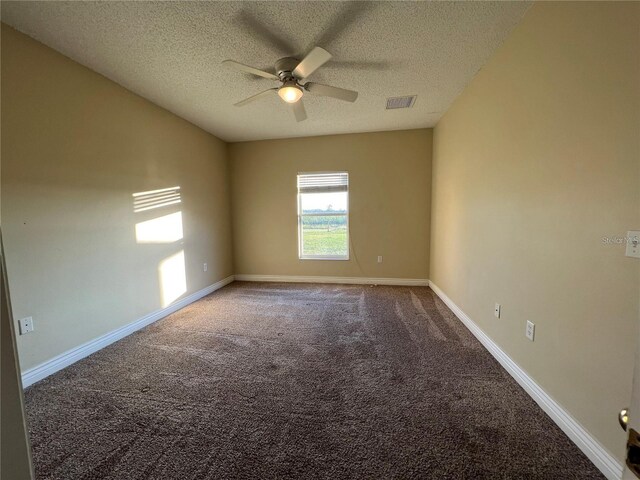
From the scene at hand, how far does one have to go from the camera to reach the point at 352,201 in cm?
424

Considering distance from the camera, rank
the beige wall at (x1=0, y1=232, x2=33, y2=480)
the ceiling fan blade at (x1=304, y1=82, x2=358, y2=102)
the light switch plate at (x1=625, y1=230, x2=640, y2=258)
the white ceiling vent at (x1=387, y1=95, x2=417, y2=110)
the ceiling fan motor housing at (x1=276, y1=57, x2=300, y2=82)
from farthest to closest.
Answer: the white ceiling vent at (x1=387, y1=95, x2=417, y2=110) → the ceiling fan blade at (x1=304, y1=82, x2=358, y2=102) → the ceiling fan motor housing at (x1=276, y1=57, x2=300, y2=82) → the light switch plate at (x1=625, y1=230, x2=640, y2=258) → the beige wall at (x1=0, y1=232, x2=33, y2=480)

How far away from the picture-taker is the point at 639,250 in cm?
101

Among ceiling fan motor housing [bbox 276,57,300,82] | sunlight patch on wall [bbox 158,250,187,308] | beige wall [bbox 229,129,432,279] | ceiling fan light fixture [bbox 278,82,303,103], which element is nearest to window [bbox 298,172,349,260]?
beige wall [bbox 229,129,432,279]

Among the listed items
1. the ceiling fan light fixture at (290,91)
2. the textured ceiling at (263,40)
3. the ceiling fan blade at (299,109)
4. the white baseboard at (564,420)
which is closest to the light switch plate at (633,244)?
the white baseboard at (564,420)

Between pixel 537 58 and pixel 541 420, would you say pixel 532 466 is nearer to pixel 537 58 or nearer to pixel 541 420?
pixel 541 420

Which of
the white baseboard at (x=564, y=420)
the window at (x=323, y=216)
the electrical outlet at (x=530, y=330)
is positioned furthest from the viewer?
the window at (x=323, y=216)

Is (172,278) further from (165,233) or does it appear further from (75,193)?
(75,193)

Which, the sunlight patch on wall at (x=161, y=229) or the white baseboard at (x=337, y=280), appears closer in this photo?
the sunlight patch on wall at (x=161, y=229)

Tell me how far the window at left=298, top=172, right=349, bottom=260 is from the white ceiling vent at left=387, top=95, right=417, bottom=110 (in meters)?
1.35

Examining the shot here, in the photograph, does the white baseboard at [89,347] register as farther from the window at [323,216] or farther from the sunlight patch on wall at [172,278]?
the window at [323,216]

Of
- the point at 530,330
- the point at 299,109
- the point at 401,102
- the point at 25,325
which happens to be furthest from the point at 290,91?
the point at 25,325

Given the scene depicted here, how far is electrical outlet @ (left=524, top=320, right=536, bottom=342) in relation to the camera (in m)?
1.64

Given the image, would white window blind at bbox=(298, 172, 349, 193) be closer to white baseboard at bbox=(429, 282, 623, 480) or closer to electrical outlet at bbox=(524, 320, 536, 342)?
white baseboard at bbox=(429, 282, 623, 480)

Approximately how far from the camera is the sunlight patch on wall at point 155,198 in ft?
8.93
